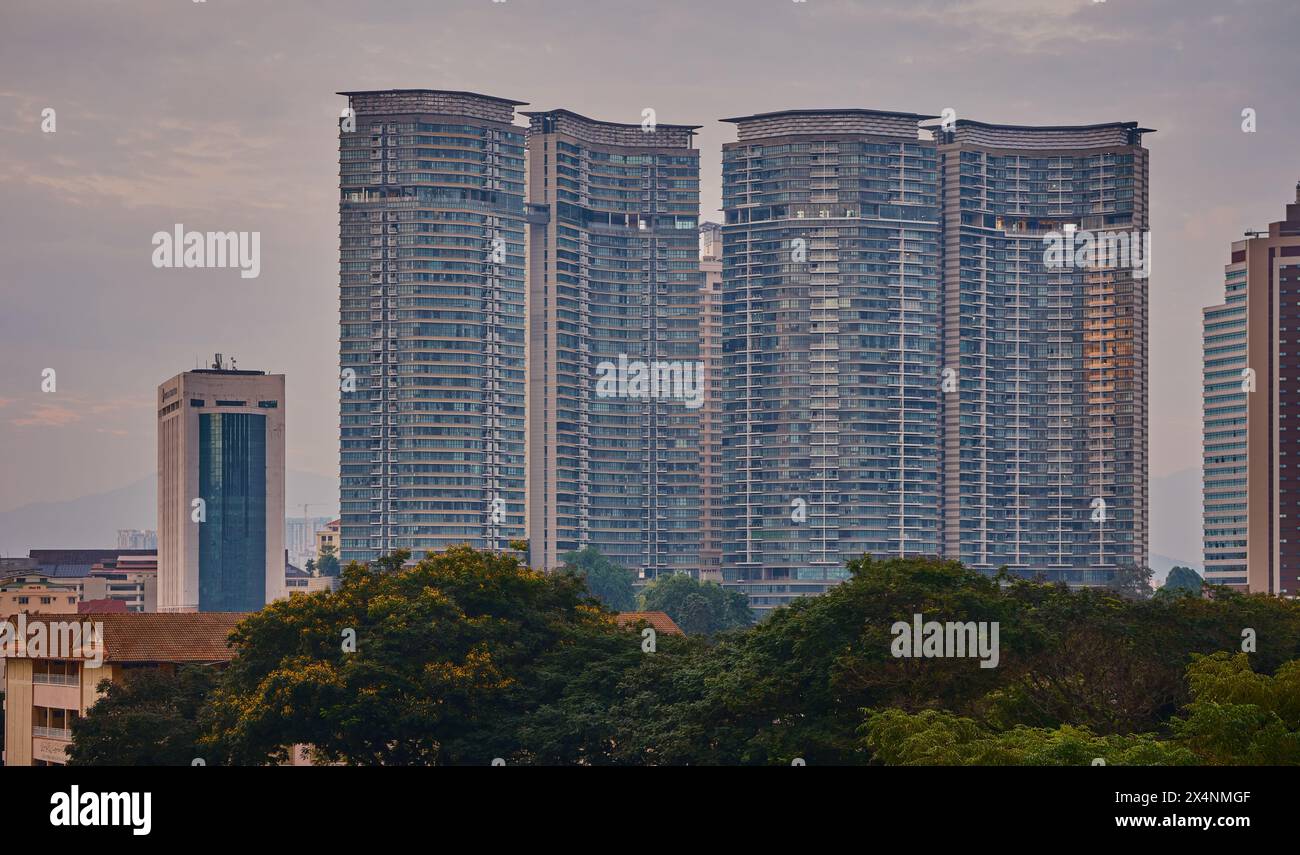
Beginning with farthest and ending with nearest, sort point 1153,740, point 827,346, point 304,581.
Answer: point 304,581 → point 827,346 → point 1153,740

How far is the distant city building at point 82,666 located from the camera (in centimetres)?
4397

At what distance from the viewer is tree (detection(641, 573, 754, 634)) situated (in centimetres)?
10319

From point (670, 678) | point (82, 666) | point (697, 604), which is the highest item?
point (670, 678)

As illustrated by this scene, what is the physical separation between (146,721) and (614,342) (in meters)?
86.2

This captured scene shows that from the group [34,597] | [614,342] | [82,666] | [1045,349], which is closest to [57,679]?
[82,666]

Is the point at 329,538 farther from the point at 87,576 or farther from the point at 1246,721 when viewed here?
the point at 1246,721

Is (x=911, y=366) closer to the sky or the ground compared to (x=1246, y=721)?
closer to the sky

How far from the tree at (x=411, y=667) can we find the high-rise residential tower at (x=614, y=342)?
262ft

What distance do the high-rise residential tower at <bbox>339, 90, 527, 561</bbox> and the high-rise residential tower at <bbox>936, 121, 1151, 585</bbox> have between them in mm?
32824

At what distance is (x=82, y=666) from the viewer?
148ft

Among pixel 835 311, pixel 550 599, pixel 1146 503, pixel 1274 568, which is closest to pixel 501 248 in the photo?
pixel 835 311

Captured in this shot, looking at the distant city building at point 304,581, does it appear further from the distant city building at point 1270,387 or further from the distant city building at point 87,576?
the distant city building at point 1270,387

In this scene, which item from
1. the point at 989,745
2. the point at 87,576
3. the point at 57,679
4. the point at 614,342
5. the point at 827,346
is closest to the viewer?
the point at 989,745

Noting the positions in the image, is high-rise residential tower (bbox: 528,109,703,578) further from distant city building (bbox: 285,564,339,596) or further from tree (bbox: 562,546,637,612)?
distant city building (bbox: 285,564,339,596)
